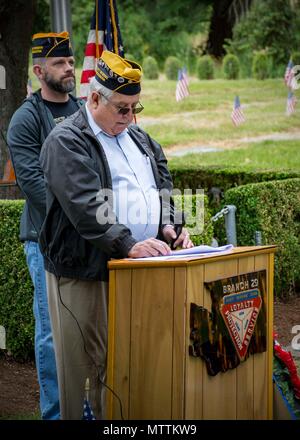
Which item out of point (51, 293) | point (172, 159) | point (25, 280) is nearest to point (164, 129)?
point (172, 159)

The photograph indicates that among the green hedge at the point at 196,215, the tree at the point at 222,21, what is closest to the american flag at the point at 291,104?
the tree at the point at 222,21

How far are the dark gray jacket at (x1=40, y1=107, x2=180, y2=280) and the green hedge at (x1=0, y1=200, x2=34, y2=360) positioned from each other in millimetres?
2241

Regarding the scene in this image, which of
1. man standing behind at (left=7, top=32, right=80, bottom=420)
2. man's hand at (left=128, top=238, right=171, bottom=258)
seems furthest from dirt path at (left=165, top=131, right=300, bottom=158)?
man's hand at (left=128, top=238, right=171, bottom=258)

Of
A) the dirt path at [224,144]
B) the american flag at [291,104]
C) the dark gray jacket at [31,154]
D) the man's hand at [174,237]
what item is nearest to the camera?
the man's hand at [174,237]

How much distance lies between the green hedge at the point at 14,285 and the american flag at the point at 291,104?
12.6m

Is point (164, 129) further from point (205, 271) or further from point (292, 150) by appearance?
point (205, 271)

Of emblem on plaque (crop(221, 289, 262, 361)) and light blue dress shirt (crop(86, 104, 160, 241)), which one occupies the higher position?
light blue dress shirt (crop(86, 104, 160, 241))

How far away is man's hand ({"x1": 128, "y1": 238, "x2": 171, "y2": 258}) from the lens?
4129 mm

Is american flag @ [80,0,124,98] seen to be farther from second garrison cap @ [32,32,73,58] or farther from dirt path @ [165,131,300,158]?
dirt path @ [165,131,300,158]

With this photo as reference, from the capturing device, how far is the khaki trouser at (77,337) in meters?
4.41

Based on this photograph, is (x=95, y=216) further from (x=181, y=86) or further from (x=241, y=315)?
(x=181, y=86)

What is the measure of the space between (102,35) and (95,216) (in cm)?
389

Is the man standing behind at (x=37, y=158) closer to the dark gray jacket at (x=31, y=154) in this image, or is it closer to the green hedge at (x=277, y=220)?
the dark gray jacket at (x=31, y=154)

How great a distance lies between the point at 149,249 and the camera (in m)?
4.16
